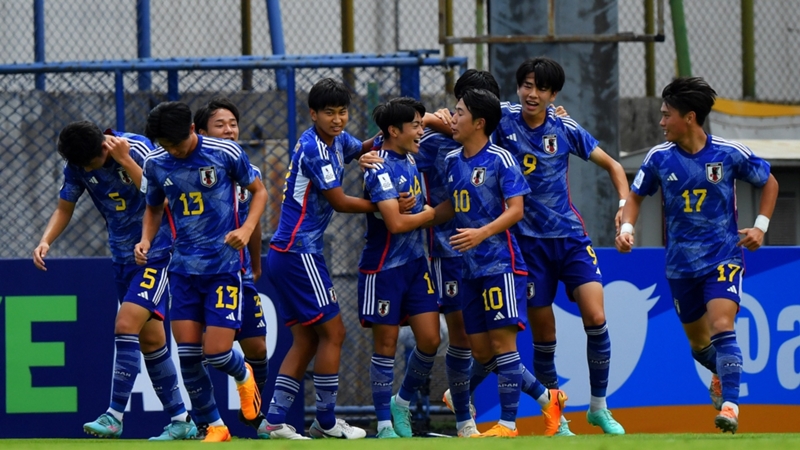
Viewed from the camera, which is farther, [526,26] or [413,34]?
[413,34]

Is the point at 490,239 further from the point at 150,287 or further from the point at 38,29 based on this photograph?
the point at 38,29

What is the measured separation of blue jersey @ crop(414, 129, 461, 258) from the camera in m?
7.45

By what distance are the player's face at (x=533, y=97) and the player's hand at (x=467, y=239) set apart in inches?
39.0

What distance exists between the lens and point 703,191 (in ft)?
22.9

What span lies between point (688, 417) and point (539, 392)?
1.73 m

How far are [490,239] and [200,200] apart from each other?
163cm

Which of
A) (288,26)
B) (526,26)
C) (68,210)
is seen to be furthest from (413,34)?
(68,210)

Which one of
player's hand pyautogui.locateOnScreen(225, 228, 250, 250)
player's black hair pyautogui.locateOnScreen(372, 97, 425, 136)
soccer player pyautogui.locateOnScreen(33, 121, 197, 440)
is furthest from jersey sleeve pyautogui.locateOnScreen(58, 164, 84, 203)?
player's black hair pyautogui.locateOnScreen(372, 97, 425, 136)

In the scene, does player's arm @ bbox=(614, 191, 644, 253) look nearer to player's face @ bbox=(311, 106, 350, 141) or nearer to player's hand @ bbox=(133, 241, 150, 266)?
player's face @ bbox=(311, 106, 350, 141)

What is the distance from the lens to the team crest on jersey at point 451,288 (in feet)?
24.4

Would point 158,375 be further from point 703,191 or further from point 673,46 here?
point 673,46

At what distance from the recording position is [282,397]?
730cm

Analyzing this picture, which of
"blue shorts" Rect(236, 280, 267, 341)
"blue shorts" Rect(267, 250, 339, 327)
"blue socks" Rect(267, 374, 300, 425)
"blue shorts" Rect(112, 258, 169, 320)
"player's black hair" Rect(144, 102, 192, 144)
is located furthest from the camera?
"blue shorts" Rect(236, 280, 267, 341)

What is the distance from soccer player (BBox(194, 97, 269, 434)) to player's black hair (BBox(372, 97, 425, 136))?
95 cm
